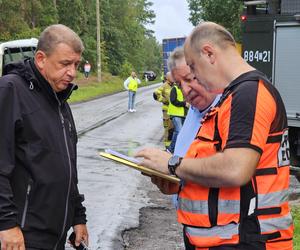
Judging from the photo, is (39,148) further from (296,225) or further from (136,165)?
(296,225)

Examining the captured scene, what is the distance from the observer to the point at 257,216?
2570 mm

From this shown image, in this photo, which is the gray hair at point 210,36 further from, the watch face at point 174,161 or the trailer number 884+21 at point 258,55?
the trailer number 884+21 at point 258,55

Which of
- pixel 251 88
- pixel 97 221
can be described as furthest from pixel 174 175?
pixel 97 221

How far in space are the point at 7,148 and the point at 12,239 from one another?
1.53ft

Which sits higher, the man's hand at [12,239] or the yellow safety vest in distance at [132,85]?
the man's hand at [12,239]

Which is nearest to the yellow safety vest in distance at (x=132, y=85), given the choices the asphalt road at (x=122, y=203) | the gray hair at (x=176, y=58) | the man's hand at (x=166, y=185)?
the asphalt road at (x=122, y=203)

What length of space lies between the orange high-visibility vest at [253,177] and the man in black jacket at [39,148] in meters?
0.86

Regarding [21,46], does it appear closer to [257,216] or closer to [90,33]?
[257,216]

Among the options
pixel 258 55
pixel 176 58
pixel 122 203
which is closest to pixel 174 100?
pixel 258 55

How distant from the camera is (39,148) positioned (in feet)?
10.1

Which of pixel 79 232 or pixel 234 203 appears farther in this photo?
pixel 79 232

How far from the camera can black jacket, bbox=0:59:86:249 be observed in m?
2.98

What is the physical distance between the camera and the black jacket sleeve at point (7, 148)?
115 inches

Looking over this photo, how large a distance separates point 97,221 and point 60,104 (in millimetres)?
3785
